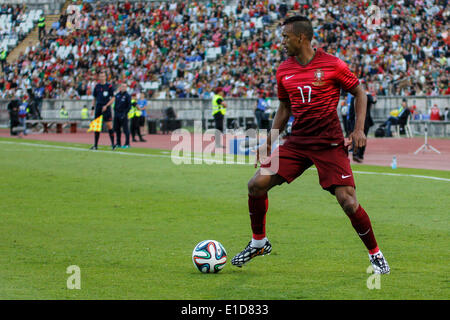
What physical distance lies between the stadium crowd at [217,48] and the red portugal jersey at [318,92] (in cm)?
2870

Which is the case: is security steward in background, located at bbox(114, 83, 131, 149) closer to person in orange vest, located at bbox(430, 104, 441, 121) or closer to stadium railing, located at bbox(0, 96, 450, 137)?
stadium railing, located at bbox(0, 96, 450, 137)

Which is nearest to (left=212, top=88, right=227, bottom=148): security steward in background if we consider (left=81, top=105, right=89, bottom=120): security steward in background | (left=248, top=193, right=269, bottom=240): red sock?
(left=81, top=105, right=89, bottom=120): security steward in background

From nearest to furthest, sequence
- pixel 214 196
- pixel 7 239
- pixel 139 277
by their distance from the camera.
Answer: pixel 139 277
pixel 7 239
pixel 214 196

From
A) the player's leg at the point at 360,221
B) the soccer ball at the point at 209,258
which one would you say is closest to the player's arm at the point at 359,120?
the player's leg at the point at 360,221

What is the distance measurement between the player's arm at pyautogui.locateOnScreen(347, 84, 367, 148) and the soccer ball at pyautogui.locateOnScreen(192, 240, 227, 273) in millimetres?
1566

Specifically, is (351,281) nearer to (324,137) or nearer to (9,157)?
(324,137)

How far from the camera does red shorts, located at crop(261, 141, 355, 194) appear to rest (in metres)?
7.18

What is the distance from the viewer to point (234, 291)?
6523 mm

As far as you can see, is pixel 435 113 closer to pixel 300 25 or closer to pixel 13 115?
pixel 13 115

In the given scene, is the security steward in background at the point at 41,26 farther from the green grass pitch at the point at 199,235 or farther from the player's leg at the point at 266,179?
the player's leg at the point at 266,179

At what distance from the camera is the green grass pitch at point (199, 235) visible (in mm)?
6648

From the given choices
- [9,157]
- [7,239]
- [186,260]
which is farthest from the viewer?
[9,157]

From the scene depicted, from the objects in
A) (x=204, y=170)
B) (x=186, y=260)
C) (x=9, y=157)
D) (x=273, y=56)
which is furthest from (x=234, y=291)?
(x=273, y=56)

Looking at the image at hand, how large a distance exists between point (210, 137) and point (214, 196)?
1907 centimetres
